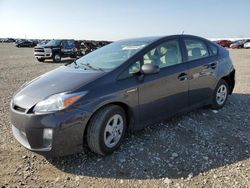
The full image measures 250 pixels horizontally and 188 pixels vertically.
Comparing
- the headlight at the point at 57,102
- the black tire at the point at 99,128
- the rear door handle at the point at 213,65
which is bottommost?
the black tire at the point at 99,128

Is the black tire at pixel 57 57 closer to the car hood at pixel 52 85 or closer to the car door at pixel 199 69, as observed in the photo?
the car door at pixel 199 69

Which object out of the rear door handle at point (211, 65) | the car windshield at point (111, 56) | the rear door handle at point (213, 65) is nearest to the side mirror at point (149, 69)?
the car windshield at point (111, 56)

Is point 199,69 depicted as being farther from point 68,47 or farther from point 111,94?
point 68,47

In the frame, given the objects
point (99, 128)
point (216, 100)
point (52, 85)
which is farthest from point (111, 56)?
point (216, 100)

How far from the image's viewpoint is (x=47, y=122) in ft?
Result: 10.8

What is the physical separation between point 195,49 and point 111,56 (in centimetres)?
174

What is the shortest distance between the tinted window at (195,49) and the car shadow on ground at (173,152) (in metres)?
1.19

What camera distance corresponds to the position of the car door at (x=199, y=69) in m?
4.98

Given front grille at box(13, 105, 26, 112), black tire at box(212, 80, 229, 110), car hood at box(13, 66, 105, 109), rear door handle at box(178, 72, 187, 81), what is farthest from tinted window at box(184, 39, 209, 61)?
front grille at box(13, 105, 26, 112)

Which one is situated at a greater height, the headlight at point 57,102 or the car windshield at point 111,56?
the car windshield at point 111,56

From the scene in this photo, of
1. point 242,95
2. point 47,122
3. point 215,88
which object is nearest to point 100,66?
point 47,122

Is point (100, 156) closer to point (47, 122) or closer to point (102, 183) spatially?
point (102, 183)

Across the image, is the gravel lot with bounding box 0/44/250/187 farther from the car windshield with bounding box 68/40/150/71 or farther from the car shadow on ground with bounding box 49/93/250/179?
the car windshield with bounding box 68/40/150/71

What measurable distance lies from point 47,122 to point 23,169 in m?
0.81
